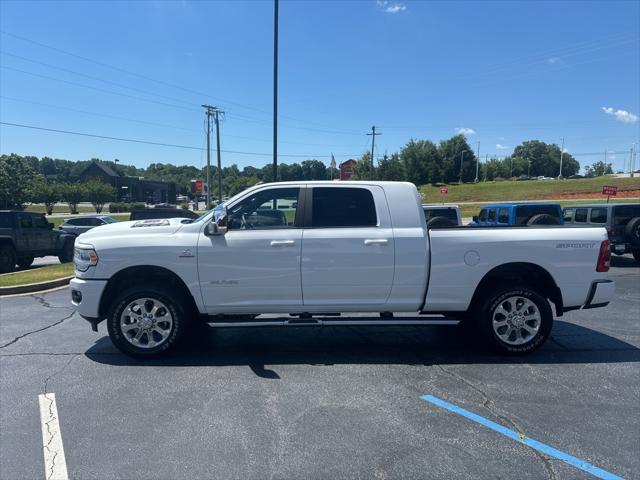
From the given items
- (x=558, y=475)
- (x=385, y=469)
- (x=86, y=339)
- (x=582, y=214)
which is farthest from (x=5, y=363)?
(x=582, y=214)

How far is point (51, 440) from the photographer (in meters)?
3.36

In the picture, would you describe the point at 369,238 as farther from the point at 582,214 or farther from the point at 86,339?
the point at 582,214

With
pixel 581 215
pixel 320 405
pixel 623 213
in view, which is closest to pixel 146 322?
pixel 320 405

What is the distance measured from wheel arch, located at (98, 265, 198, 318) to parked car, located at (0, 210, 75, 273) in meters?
9.94

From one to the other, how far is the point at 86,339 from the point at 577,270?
19.6 feet

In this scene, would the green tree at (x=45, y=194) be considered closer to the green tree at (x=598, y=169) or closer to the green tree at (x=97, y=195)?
the green tree at (x=97, y=195)

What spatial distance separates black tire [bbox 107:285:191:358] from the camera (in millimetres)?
4867

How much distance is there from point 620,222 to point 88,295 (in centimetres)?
1374

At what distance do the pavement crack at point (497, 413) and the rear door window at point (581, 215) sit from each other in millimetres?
11656

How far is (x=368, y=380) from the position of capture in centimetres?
445

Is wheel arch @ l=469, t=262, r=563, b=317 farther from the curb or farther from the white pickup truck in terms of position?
the curb

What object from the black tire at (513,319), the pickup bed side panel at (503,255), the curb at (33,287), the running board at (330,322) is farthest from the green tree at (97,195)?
the black tire at (513,319)

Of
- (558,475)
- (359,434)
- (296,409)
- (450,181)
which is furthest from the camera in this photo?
(450,181)

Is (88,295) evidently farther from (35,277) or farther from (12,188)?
(12,188)
